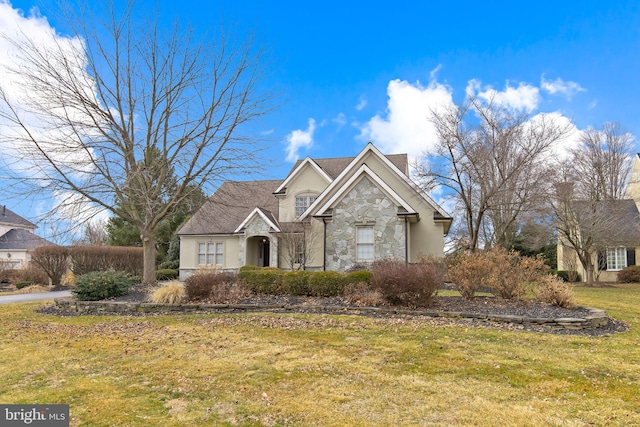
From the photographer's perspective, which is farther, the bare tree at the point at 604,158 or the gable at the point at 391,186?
the bare tree at the point at 604,158

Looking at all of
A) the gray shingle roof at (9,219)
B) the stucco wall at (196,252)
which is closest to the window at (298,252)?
the stucco wall at (196,252)

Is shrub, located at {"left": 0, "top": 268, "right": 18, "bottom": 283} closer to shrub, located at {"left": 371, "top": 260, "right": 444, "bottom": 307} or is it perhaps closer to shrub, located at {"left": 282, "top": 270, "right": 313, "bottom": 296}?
shrub, located at {"left": 282, "top": 270, "right": 313, "bottom": 296}

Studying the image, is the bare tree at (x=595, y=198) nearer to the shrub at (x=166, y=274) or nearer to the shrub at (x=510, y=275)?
the shrub at (x=510, y=275)

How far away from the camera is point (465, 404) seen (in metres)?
4.62

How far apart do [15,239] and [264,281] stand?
39716 mm

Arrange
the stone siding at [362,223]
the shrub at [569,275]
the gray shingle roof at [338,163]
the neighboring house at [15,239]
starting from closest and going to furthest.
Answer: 1. the stone siding at [362,223]
2. the gray shingle roof at [338,163]
3. the shrub at [569,275]
4. the neighboring house at [15,239]

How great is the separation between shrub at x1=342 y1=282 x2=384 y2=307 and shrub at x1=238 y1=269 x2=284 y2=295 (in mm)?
2184

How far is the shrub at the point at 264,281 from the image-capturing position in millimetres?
13180

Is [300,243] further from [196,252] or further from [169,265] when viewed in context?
[169,265]

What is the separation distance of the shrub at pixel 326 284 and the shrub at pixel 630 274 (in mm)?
24397

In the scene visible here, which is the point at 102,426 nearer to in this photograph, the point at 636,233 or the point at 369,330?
the point at 369,330

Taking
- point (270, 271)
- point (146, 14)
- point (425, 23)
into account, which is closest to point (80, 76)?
point (146, 14)

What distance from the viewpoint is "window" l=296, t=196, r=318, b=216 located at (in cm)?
2383

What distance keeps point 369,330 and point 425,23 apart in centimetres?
1134
